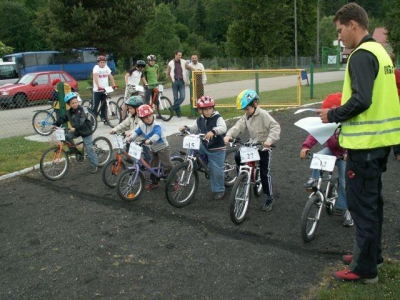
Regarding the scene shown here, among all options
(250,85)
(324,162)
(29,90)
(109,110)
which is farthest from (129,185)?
(29,90)

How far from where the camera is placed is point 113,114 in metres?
13.2

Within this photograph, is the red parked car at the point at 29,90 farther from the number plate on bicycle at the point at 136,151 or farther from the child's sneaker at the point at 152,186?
the number plate on bicycle at the point at 136,151

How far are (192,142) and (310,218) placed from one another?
1.92 meters

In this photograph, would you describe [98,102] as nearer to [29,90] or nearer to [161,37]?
[29,90]

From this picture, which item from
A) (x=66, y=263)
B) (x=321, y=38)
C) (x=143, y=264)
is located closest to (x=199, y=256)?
(x=143, y=264)

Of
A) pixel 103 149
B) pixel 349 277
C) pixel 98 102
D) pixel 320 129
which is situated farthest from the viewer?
pixel 98 102

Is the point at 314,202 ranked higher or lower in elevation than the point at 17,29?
lower

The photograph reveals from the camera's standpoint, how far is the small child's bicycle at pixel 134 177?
6.46 m

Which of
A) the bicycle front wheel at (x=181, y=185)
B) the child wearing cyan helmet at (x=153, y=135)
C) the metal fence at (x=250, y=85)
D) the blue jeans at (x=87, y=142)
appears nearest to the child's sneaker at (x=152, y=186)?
the child wearing cyan helmet at (x=153, y=135)

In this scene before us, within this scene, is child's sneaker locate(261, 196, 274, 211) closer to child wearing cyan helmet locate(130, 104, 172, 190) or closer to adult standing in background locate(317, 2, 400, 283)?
child wearing cyan helmet locate(130, 104, 172, 190)

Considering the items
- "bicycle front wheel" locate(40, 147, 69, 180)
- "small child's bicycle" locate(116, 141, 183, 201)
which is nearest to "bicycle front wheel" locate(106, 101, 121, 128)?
"bicycle front wheel" locate(40, 147, 69, 180)

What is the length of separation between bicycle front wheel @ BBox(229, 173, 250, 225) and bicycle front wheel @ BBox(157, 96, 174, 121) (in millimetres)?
8100

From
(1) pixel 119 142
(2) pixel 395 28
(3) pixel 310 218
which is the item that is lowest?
(3) pixel 310 218

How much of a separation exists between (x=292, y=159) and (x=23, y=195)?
4.70 meters
